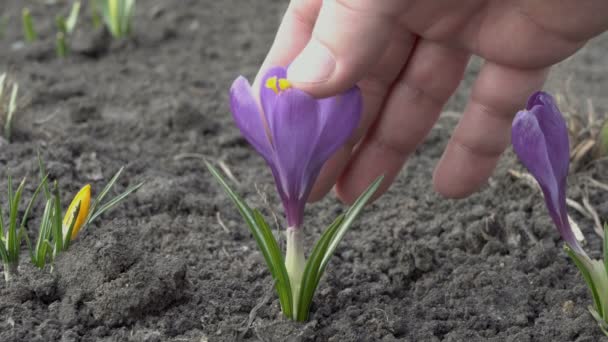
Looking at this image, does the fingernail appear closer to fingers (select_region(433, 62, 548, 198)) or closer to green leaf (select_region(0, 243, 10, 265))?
fingers (select_region(433, 62, 548, 198))

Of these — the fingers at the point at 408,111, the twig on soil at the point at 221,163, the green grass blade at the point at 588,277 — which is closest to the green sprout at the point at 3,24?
the twig on soil at the point at 221,163

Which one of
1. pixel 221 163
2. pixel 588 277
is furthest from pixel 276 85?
pixel 221 163

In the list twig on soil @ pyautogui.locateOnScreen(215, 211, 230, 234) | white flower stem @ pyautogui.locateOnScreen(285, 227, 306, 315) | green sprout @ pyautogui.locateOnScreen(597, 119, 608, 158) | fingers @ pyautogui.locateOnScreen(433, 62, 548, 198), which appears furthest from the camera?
green sprout @ pyautogui.locateOnScreen(597, 119, 608, 158)

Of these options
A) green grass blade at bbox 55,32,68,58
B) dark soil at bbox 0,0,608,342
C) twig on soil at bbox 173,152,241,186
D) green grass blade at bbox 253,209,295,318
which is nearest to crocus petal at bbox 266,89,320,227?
green grass blade at bbox 253,209,295,318

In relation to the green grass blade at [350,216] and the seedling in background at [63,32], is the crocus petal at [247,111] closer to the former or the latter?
the green grass blade at [350,216]

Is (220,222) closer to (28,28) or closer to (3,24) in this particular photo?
(28,28)

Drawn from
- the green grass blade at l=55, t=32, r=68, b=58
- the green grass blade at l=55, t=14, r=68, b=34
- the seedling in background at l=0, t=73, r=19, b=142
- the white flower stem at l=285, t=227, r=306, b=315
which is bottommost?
the green grass blade at l=55, t=32, r=68, b=58

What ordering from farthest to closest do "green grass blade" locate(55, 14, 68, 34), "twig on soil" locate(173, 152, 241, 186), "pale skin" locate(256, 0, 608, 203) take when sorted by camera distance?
1. "green grass blade" locate(55, 14, 68, 34)
2. "twig on soil" locate(173, 152, 241, 186)
3. "pale skin" locate(256, 0, 608, 203)

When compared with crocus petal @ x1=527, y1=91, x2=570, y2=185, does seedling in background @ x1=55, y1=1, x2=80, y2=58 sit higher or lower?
lower

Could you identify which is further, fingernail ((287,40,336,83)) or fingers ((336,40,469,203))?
fingers ((336,40,469,203))
